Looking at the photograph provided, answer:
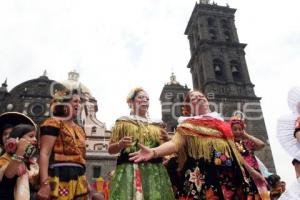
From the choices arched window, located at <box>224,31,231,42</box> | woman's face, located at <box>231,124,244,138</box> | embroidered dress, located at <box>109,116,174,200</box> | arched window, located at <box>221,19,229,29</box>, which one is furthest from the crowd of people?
arched window, located at <box>221,19,229,29</box>

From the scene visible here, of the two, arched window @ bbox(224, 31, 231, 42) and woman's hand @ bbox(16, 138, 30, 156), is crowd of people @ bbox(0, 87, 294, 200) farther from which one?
arched window @ bbox(224, 31, 231, 42)

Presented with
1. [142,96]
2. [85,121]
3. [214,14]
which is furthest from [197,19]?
[142,96]

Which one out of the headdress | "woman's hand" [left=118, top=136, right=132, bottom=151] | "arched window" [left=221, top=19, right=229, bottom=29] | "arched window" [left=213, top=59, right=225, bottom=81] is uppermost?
"arched window" [left=221, top=19, right=229, bottom=29]

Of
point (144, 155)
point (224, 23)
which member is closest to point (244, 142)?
point (144, 155)

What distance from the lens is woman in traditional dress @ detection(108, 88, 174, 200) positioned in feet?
10.9

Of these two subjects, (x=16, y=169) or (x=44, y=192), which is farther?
(x=44, y=192)

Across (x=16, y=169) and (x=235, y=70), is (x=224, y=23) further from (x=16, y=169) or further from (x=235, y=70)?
(x=16, y=169)

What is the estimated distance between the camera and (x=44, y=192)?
289 cm

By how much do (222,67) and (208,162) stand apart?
1052 inches

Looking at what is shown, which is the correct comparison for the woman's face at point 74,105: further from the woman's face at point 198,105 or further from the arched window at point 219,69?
the arched window at point 219,69

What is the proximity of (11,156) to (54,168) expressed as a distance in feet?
1.50

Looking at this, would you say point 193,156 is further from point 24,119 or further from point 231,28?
point 231,28

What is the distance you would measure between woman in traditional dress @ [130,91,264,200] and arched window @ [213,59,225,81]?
2566 cm

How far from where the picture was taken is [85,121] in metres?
30.7
